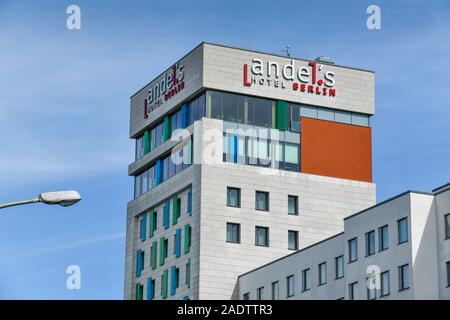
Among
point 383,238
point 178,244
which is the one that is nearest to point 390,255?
point 383,238

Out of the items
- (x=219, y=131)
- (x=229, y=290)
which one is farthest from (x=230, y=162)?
(x=229, y=290)

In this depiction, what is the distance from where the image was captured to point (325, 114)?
111 metres

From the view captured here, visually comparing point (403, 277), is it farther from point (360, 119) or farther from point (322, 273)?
point (360, 119)

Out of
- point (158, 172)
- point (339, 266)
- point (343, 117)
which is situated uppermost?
point (343, 117)

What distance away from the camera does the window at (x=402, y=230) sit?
7800 cm

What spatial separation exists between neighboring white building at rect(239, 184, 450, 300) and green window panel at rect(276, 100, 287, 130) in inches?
782

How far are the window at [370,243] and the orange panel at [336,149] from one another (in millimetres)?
26168

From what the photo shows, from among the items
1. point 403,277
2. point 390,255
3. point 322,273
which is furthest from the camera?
point 322,273

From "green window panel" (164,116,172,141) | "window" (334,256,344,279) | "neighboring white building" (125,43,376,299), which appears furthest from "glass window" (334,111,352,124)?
"window" (334,256,344,279)

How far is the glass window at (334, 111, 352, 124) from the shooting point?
4377 inches

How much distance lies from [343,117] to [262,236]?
1499 cm

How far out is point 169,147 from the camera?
11031 cm
